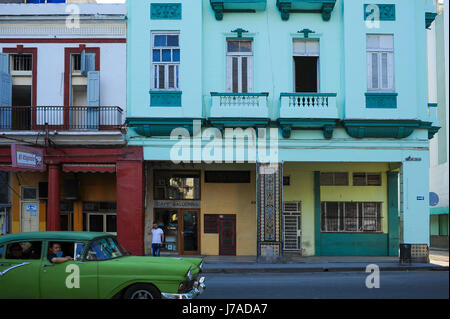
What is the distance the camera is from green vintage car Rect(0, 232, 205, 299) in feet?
27.9

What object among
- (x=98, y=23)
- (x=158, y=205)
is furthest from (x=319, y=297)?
(x=98, y=23)

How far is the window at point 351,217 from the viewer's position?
20781 millimetres

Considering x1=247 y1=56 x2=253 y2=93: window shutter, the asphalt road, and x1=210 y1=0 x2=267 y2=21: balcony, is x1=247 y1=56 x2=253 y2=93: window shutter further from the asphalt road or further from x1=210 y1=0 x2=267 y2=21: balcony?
the asphalt road

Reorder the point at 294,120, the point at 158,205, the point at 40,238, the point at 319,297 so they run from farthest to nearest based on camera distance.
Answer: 1. the point at 158,205
2. the point at 294,120
3. the point at 319,297
4. the point at 40,238

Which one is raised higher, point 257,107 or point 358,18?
point 358,18

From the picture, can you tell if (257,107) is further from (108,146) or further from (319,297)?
(319,297)

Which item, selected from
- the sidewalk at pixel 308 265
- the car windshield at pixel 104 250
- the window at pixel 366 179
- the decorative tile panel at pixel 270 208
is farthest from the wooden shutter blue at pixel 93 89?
the window at pixel 366 179

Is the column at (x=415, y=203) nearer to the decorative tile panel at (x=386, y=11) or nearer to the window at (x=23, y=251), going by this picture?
the decorative tile panel at (x=386, y=11)

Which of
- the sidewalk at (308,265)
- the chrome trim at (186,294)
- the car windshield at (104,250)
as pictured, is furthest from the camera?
the sidewalk at (308,265)

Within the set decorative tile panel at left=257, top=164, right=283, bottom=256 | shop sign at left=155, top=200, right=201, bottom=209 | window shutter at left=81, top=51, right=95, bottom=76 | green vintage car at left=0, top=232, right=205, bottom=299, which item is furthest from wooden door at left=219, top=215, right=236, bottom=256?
green vintage car at left=0, top=232, right=205, bottom=299

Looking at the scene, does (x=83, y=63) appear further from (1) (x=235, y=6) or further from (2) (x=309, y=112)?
(2) (x=309, y=112)

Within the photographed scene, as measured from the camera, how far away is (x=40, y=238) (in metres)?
8.92

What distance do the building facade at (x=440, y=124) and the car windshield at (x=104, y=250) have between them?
2267cm

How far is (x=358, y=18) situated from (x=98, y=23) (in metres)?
9.65
